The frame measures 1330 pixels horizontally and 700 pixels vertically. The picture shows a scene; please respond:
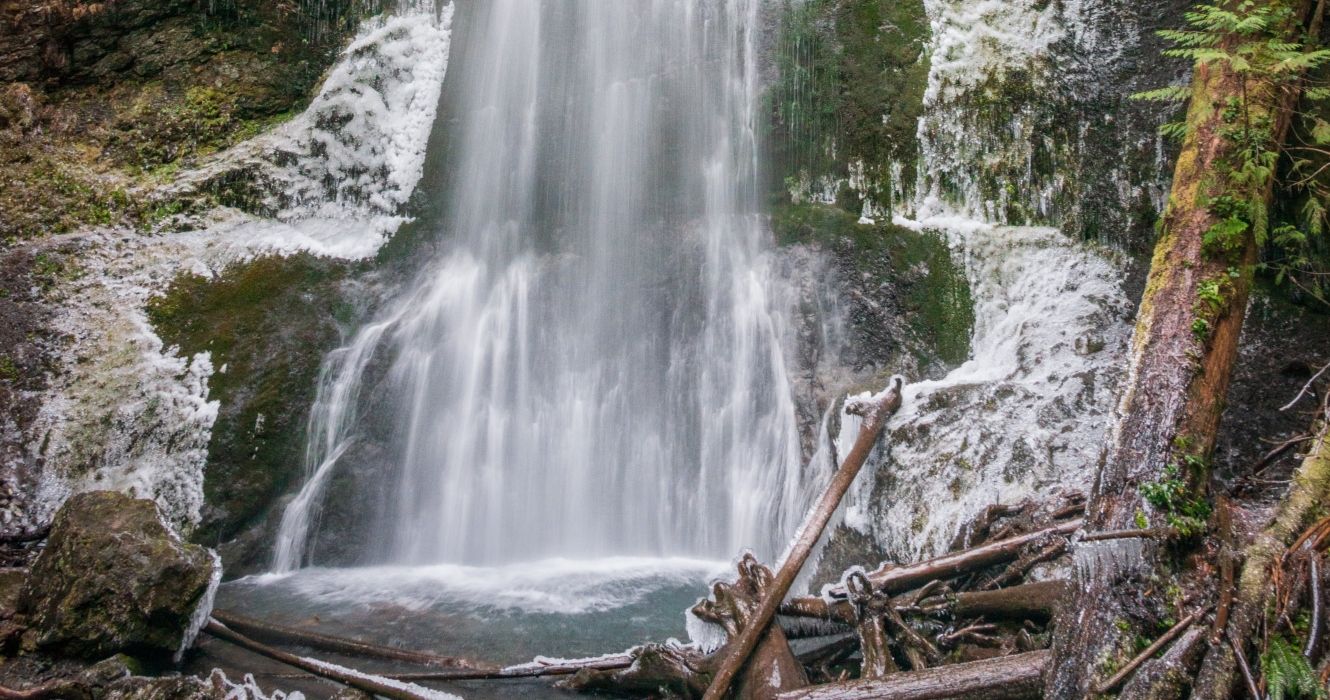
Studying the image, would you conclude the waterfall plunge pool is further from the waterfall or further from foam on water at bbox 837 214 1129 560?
foam on water at bbox 837 214 1129 560

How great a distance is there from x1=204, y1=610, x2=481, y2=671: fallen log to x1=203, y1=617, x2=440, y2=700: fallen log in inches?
6.1

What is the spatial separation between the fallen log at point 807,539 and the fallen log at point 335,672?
1.77m

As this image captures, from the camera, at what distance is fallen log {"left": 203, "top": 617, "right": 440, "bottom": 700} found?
4391mm

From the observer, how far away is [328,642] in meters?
5.39

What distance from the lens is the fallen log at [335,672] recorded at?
4.39 metres

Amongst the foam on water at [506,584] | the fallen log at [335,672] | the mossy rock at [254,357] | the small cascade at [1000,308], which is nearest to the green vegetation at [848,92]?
the small cascade at [1000,308]

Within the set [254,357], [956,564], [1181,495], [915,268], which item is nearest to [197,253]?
[254,357]

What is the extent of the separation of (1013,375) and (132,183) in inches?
382

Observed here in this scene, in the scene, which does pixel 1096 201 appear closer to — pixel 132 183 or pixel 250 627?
pixel 250 627

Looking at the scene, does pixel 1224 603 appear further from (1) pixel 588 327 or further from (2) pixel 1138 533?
(1) pixel 588 327

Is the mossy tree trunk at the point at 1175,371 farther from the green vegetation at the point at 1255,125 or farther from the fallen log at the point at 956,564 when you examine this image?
the fallen log at the point at 956,564

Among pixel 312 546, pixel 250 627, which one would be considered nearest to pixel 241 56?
pixel 312 546

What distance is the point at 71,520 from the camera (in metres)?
5.26

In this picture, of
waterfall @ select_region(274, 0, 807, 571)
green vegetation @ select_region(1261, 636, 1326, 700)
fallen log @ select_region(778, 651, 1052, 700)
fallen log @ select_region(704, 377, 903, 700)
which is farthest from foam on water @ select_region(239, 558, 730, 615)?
green vegetation @ select_region(1261, 636, 1326, 700)
